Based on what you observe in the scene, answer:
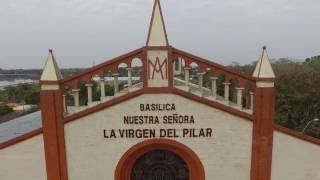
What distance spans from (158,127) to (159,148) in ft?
2.61

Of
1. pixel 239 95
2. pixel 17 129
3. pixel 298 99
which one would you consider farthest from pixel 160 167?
pixel 298 99

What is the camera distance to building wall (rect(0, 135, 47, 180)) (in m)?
11.4

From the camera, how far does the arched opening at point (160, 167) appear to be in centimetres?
1185

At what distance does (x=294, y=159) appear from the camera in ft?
37.0

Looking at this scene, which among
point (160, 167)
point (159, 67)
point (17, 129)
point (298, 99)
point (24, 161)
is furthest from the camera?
point (298, 99)

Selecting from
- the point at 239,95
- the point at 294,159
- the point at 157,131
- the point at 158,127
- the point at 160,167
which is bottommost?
the point at 160,167

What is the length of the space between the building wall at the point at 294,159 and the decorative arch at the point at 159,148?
2.35 meters

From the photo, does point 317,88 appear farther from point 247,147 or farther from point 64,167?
point 64,167

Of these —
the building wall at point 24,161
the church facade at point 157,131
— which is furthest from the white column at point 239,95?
the building wall at point 24,161

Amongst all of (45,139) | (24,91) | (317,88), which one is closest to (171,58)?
(45,139)

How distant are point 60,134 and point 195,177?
4457 millimetres

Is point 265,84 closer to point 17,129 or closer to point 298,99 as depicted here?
point 17,129

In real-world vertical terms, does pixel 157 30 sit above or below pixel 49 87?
above

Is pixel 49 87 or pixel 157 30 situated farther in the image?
pixel 49 87
